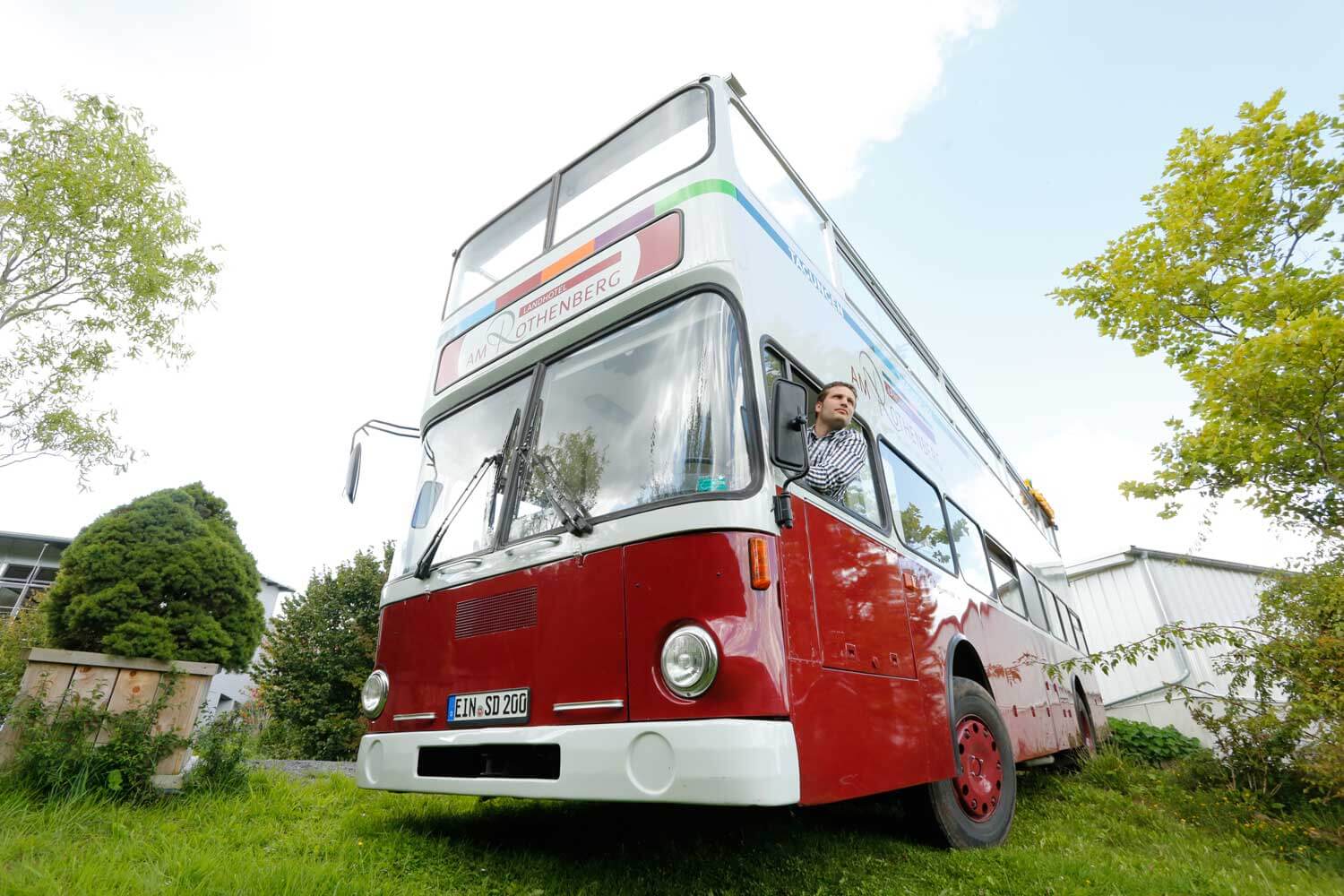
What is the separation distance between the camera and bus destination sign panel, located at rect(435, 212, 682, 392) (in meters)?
3.51

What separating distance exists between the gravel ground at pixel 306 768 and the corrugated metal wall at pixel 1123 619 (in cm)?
1541

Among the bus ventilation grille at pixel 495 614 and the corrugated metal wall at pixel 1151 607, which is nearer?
the bus ventilation grille at pixel 495 614

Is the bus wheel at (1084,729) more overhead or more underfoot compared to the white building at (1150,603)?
more underfoot

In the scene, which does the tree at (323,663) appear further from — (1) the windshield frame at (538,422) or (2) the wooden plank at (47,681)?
(1) the windshield frame at (538,422)

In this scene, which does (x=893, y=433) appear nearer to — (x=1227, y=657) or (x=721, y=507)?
(x=721, y=507)

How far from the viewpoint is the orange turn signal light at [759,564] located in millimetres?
2670

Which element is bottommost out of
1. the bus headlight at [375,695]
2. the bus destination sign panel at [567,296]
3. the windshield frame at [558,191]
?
the bus headlight at [375,695]

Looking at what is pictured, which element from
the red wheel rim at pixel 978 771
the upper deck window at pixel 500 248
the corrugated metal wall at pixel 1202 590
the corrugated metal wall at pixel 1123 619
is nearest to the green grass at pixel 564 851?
the red wheel rim at pixel 978 771

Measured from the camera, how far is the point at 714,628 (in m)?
2.59

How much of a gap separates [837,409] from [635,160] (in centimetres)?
199

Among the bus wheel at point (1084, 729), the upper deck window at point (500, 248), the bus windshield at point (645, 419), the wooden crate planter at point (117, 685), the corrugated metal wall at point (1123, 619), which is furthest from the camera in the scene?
the corrugated metal wall at point (1123, 619)

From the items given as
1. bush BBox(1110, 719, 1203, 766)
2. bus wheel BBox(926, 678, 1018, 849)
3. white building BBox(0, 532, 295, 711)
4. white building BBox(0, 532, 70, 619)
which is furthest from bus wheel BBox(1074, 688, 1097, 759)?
white building BBox(0, 532, 70, 619)

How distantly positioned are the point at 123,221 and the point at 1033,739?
14.4m

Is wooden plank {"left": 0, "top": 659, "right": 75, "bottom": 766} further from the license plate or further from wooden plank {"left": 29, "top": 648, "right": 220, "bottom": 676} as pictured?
the license plate
